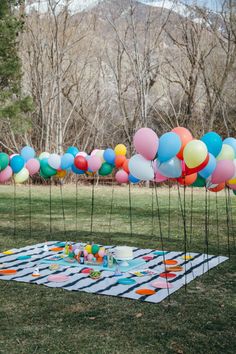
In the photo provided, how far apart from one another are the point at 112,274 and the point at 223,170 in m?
1.78

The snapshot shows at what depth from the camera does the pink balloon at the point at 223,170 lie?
5344 mm

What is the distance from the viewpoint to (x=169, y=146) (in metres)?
4.73

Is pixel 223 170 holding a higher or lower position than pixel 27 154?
lower

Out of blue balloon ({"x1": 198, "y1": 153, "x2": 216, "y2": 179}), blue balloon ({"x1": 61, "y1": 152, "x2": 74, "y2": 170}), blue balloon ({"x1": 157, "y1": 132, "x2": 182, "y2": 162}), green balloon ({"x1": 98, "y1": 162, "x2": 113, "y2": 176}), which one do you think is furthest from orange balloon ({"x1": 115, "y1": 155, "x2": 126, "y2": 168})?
blue balloon ({"x1": 157, "y1": 132, "x2": 182, "y2": 162})

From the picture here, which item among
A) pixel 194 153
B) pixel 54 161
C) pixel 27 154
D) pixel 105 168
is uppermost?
pixel 194 153

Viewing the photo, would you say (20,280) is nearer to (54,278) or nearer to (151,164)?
(54,278)

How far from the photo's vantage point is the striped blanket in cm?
499

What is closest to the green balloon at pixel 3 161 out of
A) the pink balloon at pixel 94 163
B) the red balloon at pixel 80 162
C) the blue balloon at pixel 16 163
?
the blue balloon at pixel 16 163

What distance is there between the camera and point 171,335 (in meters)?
3.83

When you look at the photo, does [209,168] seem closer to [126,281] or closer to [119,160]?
[126,281]

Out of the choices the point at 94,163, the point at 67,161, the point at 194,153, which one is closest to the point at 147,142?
the point at 194,153

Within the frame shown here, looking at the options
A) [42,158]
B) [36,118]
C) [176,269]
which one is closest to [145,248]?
[176,269]

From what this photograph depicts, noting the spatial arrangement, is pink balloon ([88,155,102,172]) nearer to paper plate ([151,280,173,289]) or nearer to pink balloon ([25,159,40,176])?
pink balloon ([25,159,40,176])

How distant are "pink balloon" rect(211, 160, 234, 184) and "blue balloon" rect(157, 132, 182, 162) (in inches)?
31.6
